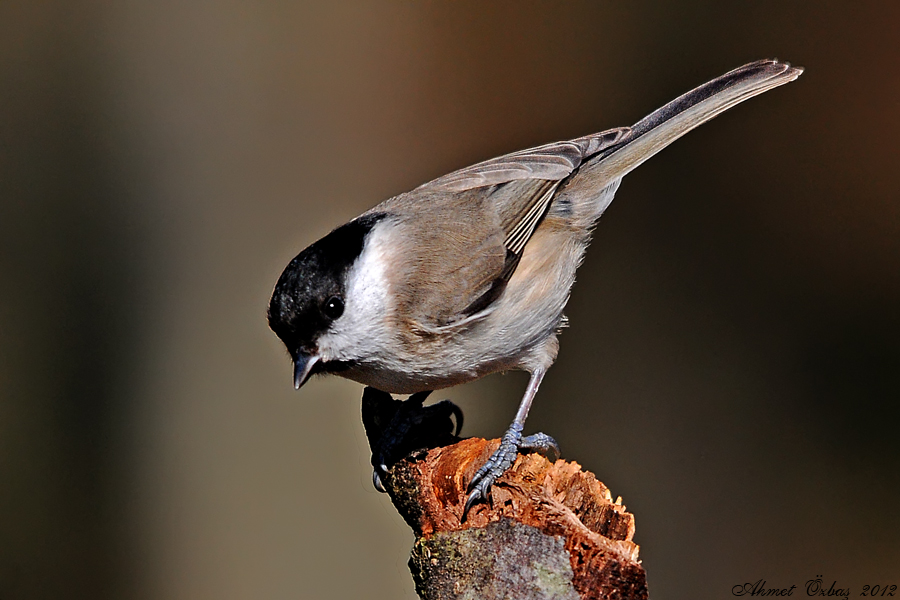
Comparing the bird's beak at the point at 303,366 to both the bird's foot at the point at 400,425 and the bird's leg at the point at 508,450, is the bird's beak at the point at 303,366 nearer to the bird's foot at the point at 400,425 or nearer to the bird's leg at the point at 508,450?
the bird's foot at the point at 400,425

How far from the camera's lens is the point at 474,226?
201 cm

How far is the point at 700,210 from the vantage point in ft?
10.9


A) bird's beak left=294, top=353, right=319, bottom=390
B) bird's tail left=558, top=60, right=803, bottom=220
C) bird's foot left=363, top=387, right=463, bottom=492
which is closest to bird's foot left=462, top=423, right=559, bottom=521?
bird's foot left=363, top=387, right=463, bottom=492

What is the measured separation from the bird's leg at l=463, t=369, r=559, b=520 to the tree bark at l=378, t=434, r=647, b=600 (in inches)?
0.9

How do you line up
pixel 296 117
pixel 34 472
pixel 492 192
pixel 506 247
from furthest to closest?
1. pixel 296 117
2. pixel 34 472
3. pixel 492 192
4. pixel 506 247

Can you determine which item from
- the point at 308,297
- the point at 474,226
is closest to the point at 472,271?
the point at 474,226

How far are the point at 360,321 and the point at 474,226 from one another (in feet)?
1.48

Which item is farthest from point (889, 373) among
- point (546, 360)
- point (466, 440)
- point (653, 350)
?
point (466, 440)

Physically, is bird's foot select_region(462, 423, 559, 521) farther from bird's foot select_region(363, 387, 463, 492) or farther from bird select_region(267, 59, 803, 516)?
bird's foot select_region(363, 387, 463, 492)

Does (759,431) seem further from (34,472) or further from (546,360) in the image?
(34,472)

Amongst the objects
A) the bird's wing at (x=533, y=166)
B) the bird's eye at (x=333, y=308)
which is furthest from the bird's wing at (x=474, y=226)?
the bird's eye at (x=333, y=308)

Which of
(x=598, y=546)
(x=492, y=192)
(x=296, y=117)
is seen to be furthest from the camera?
(x=296, y=117)

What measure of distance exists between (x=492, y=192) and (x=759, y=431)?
187 cm

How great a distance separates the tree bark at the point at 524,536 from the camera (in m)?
1.35
